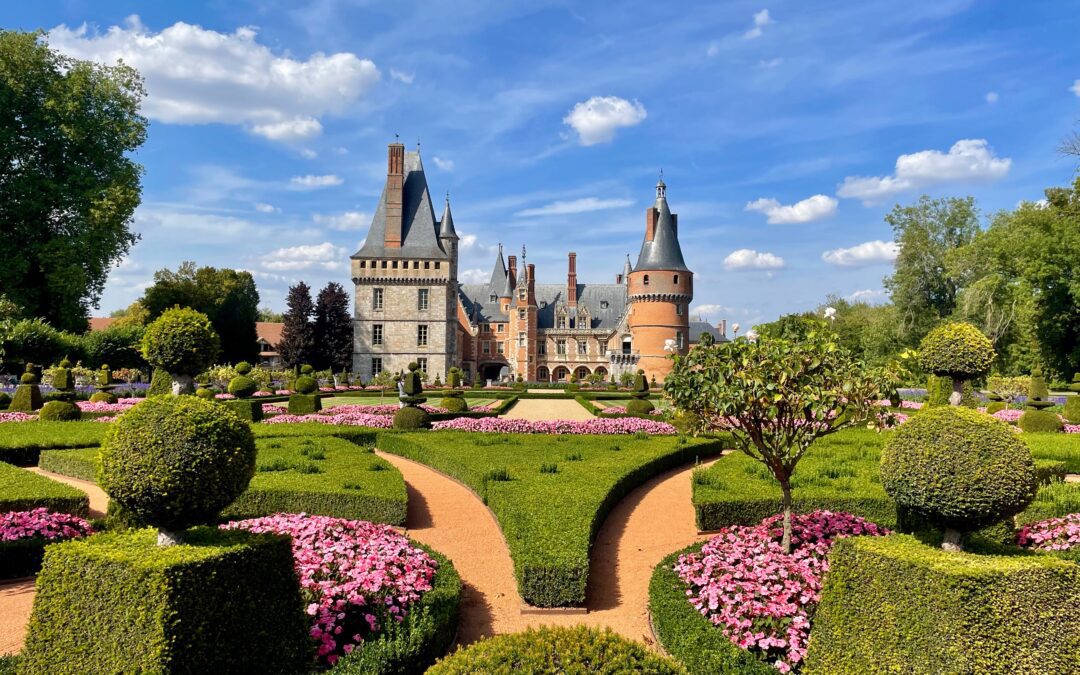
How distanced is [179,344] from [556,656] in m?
9.59

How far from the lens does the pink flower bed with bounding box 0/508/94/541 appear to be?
7023mm

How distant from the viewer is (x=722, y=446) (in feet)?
52.5

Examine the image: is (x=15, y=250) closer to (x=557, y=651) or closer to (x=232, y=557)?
(x=232, y=557)

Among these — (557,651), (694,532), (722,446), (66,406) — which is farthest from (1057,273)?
(66,406)

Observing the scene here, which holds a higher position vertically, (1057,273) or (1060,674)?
(1057,273)

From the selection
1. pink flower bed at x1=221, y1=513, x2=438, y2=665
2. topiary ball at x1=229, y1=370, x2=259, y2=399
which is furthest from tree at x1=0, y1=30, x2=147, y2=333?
pink flower bed at x1=221, y1=513, x2=438, y2=665

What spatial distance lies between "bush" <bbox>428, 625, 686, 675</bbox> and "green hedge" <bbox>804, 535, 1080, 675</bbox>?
1777 mm

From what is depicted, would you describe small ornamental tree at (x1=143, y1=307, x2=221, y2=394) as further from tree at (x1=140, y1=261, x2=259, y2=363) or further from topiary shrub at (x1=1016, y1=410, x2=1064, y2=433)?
tree at (x1=140, y1=261, x2=259, y2=363)

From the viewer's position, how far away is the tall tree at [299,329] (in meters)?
46.8

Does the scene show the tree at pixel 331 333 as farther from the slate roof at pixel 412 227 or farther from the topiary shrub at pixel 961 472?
the topiary shrub at pixel 961 472

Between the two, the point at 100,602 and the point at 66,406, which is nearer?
the point at 100,602

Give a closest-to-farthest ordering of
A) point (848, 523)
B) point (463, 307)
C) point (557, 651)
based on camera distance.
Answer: point (557, 651) < point (848, 523) < point (463, 307)

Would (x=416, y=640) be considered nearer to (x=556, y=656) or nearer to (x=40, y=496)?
(x=556, y=656)

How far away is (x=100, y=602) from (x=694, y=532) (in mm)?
6851
